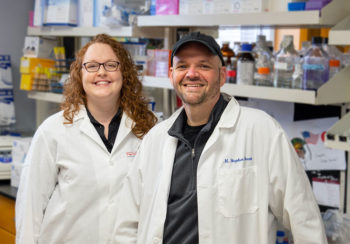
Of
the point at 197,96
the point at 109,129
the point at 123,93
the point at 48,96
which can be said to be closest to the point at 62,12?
the point at 48,96

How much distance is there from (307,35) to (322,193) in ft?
3.79

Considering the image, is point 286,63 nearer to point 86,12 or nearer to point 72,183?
point 72,183

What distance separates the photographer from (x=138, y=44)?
333cm

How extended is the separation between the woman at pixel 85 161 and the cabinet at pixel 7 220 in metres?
1.02

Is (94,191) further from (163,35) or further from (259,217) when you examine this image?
(163,35)

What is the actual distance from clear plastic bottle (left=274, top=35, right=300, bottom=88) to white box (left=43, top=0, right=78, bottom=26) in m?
1.69

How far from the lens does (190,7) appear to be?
263cm

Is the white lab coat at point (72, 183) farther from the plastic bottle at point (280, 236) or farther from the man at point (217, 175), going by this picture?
the plastic bottle at point (280, 236)

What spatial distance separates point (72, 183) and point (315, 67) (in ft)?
3.92

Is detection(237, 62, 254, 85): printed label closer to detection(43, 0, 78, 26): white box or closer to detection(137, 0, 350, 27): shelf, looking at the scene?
detection(137, 0, 350, 27): shelf

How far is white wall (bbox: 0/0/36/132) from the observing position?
422 centimetres

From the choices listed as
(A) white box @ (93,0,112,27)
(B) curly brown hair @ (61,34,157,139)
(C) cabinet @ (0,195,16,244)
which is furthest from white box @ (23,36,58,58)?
(B) curly brown hair @ (61,34,157,139)

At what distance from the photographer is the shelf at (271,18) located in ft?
6.82

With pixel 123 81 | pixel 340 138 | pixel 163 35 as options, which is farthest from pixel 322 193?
pixel 163 35
